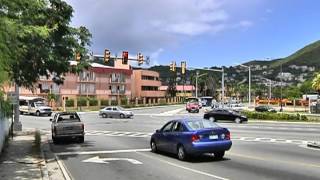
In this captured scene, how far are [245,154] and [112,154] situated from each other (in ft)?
17.9

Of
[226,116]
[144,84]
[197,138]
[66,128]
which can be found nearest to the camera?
[197,138]

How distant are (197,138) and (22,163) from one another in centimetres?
614

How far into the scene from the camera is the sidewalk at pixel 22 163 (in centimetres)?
1562

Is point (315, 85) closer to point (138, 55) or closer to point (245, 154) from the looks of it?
point (138, 55)

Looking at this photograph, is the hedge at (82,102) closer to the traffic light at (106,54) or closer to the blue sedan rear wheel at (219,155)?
the traffic light at (106,54)

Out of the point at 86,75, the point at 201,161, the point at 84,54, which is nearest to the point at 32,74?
the point at 84,54

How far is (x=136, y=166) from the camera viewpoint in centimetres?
1770

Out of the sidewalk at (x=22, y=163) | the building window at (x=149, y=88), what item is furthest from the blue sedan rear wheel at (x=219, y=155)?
the building window at (x=149, y=88)

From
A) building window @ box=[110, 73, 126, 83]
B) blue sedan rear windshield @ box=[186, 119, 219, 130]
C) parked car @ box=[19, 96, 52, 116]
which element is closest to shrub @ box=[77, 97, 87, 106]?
parked car @ box=[19, 96, 52, 116]

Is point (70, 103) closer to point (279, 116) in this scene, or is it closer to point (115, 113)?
point (115, 113)

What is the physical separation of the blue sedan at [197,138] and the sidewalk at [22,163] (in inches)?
189

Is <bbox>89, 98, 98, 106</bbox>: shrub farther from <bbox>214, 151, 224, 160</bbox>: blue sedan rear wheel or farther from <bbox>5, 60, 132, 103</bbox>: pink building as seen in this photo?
<bbox>214, 151, 224, 160</bbox>: blue sedan rear wheel

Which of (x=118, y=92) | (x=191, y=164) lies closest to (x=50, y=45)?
(x=191, y=164)

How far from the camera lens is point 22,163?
734 inches
